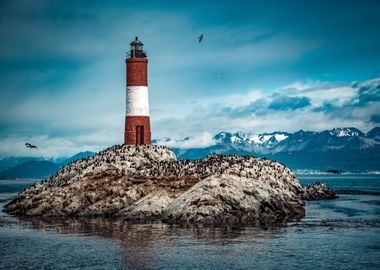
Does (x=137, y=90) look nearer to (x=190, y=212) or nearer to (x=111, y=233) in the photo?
(x=190, y=212)

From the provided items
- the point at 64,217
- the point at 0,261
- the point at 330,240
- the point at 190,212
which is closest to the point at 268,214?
the point at 190,212

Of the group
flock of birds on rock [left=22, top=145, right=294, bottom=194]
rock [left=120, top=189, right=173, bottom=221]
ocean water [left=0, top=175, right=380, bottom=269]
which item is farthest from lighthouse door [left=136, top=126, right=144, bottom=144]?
ocean water [left=0, top=175, right=380, bottom=269]

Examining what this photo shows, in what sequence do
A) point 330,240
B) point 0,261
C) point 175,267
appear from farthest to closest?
point 330,240, point 0,261, point 175,267

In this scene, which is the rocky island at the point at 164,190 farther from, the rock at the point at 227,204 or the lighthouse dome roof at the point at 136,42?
the lighthouse dome roof at the point at 136,42

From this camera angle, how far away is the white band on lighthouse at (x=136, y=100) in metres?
84.6

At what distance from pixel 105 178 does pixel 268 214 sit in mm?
22592

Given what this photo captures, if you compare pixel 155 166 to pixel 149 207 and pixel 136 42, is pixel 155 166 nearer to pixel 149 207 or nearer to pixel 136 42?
pixel 149 207

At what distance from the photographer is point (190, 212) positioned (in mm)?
55625

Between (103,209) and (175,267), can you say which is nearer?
(175,267)

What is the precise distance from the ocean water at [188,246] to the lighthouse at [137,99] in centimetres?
2868

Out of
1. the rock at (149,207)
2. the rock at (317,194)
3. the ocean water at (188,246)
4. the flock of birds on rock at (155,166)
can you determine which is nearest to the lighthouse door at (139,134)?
the flock of birds on rock at (155,166)

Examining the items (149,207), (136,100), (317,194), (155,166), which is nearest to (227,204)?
(149,207)

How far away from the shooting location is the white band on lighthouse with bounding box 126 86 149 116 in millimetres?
84625

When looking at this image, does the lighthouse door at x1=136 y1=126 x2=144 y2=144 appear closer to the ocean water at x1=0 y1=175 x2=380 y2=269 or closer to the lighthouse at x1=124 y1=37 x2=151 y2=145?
the lighthouse at x1=124 y1=37 x2=151 y2=145
